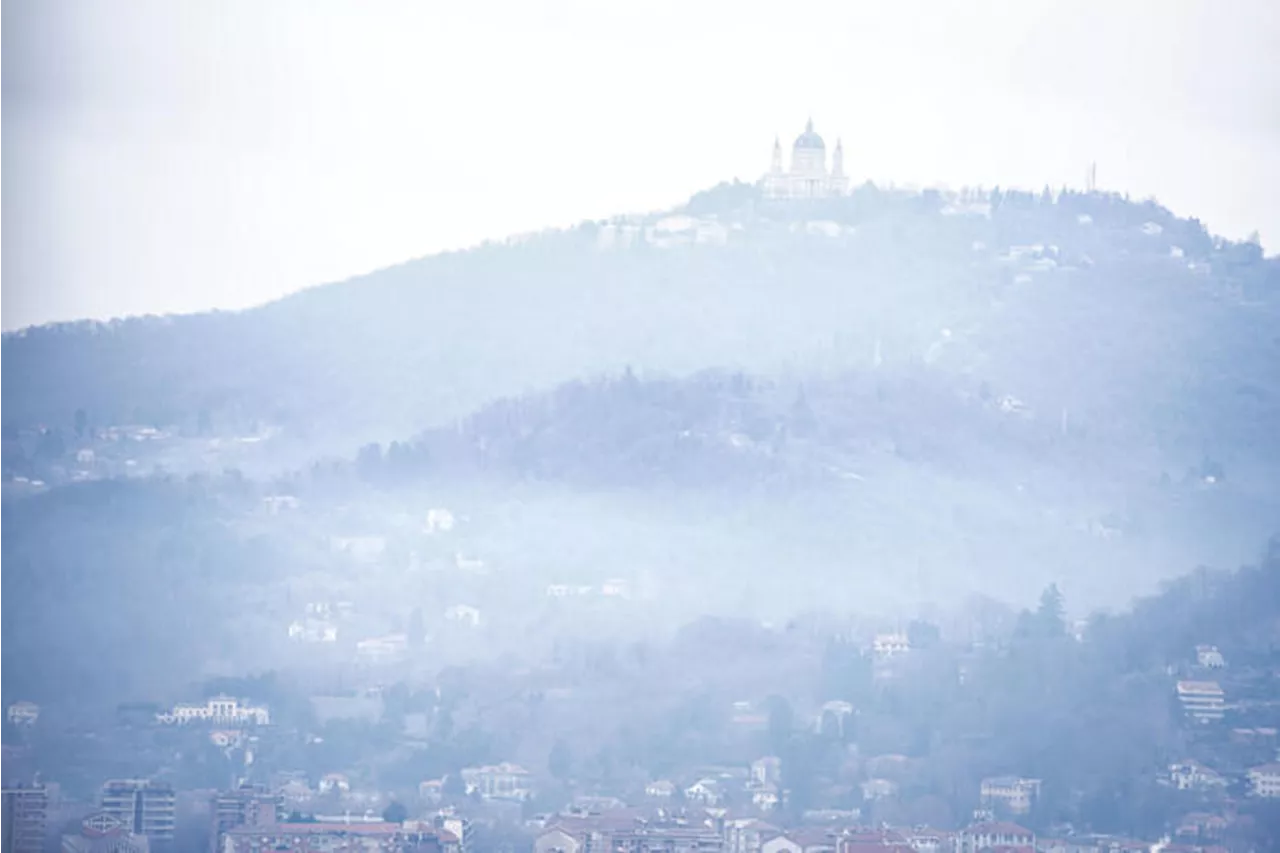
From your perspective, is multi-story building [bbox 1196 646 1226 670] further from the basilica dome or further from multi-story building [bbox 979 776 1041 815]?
the basilica dome

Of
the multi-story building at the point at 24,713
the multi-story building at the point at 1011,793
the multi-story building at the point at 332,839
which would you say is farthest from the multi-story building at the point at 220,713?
the multi-story building at the point at 1011,793

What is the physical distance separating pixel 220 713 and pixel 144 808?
92.9 inches

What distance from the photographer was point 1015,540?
29.6 metres

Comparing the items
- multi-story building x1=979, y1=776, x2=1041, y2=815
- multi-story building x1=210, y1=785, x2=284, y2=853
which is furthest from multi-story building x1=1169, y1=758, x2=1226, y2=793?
multi-story building x1=210, y1=785, x2=284, y2=853

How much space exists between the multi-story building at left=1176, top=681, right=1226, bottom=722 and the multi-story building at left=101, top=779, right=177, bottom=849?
22.7 ft

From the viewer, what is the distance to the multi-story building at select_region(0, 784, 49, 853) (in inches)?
865

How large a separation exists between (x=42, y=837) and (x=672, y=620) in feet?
21.8

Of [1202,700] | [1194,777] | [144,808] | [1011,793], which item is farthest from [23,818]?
[1202,700]

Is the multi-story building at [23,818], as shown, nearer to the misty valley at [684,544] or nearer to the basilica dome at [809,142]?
the misty valley at [684,544]

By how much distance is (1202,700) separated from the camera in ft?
82.8

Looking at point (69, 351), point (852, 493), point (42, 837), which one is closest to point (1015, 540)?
point (852, 493)

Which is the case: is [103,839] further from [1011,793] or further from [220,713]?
[1011,793]

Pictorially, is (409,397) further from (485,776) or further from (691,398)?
(485,776)

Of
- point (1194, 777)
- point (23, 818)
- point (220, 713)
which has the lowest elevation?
point (23, 818)
